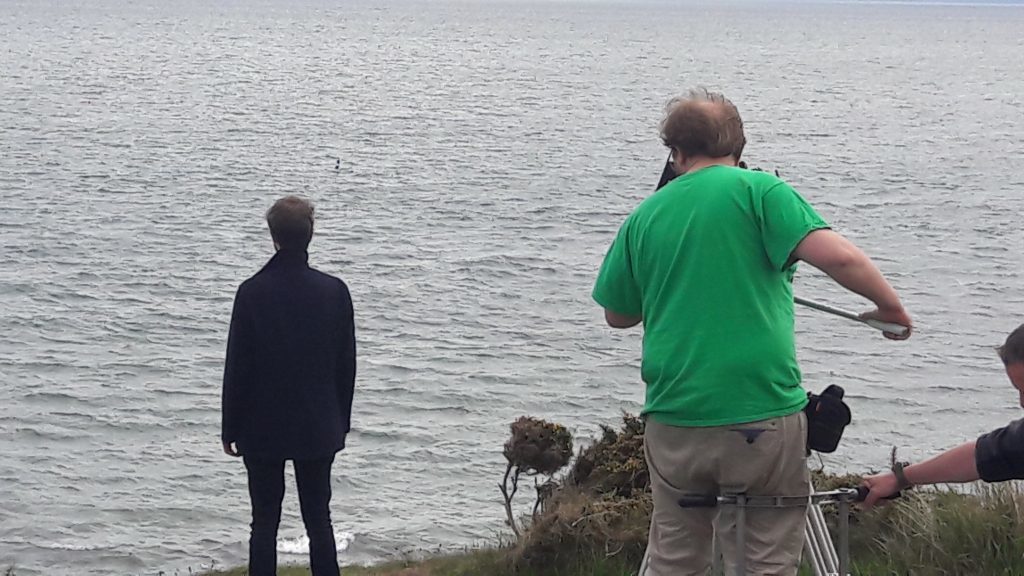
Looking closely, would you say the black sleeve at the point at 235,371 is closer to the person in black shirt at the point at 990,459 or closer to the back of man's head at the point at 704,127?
the back of man's head at the point at 704,127

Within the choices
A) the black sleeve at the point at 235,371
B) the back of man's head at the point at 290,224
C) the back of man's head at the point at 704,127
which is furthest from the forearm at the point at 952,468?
the black sleeve at the point at 235,371

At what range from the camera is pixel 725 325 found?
4.50 meters

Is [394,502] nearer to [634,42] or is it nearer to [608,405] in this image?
[608,405]

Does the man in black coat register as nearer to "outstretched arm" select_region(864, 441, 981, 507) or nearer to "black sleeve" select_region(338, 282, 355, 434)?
"black sleeve" select_region(338, 282, 355, 434)

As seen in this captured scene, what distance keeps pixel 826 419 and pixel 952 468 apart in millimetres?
622

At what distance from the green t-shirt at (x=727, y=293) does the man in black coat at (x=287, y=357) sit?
2.06 meters

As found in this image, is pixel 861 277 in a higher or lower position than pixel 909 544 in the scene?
higher

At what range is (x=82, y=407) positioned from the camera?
647 inches

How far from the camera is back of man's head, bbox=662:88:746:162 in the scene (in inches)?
183

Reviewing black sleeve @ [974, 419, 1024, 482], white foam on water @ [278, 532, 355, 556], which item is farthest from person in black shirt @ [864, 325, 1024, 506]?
white foam on water @ [278, 532, 355, 556]

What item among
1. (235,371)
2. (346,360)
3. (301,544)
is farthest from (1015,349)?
(301,544)

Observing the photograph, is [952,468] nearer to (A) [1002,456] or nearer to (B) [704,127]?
(A) [1002,456]

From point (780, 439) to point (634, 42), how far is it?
138 metres

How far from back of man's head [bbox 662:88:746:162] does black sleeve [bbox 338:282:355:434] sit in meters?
2.09
